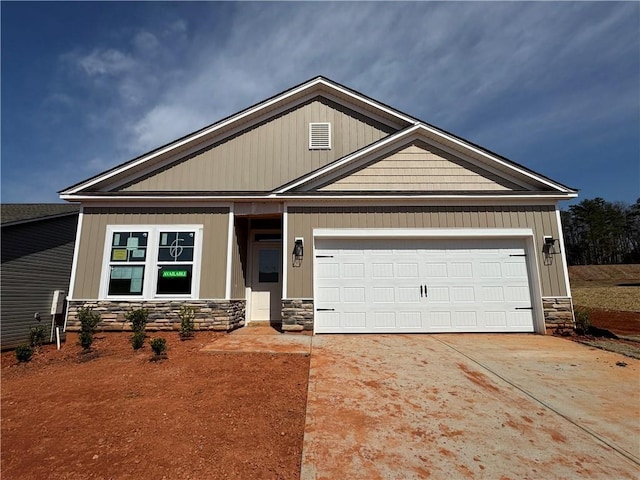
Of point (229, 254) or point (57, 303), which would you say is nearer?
point (57, 303)

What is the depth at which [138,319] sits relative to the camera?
769 centimetres

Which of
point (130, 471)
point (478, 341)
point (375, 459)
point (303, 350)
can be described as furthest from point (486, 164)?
point (130, 471)

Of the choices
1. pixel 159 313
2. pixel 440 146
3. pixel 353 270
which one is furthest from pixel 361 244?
pixel 159 313

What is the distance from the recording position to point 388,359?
5.65 m

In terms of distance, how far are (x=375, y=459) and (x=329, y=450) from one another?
16.1 inches

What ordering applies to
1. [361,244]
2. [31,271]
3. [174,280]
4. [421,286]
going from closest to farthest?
[31,271], [421,286], [361,244], [174,280]

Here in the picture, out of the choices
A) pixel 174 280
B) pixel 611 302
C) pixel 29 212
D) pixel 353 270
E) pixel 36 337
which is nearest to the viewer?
pixel 36 337

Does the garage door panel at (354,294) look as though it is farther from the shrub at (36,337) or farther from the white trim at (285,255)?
the shrub at (36,337)

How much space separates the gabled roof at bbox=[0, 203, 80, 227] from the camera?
812cm

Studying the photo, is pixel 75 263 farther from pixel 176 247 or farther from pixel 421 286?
pixel 421 286

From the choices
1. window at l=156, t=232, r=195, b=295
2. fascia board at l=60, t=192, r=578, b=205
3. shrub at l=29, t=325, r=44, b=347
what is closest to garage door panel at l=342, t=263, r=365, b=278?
fascia board at l=60, t=192, r=578, b=205

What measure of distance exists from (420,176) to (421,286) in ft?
9.73

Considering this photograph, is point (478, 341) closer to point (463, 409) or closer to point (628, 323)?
point (463, 409)

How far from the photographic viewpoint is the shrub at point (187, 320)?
756 centimetres
